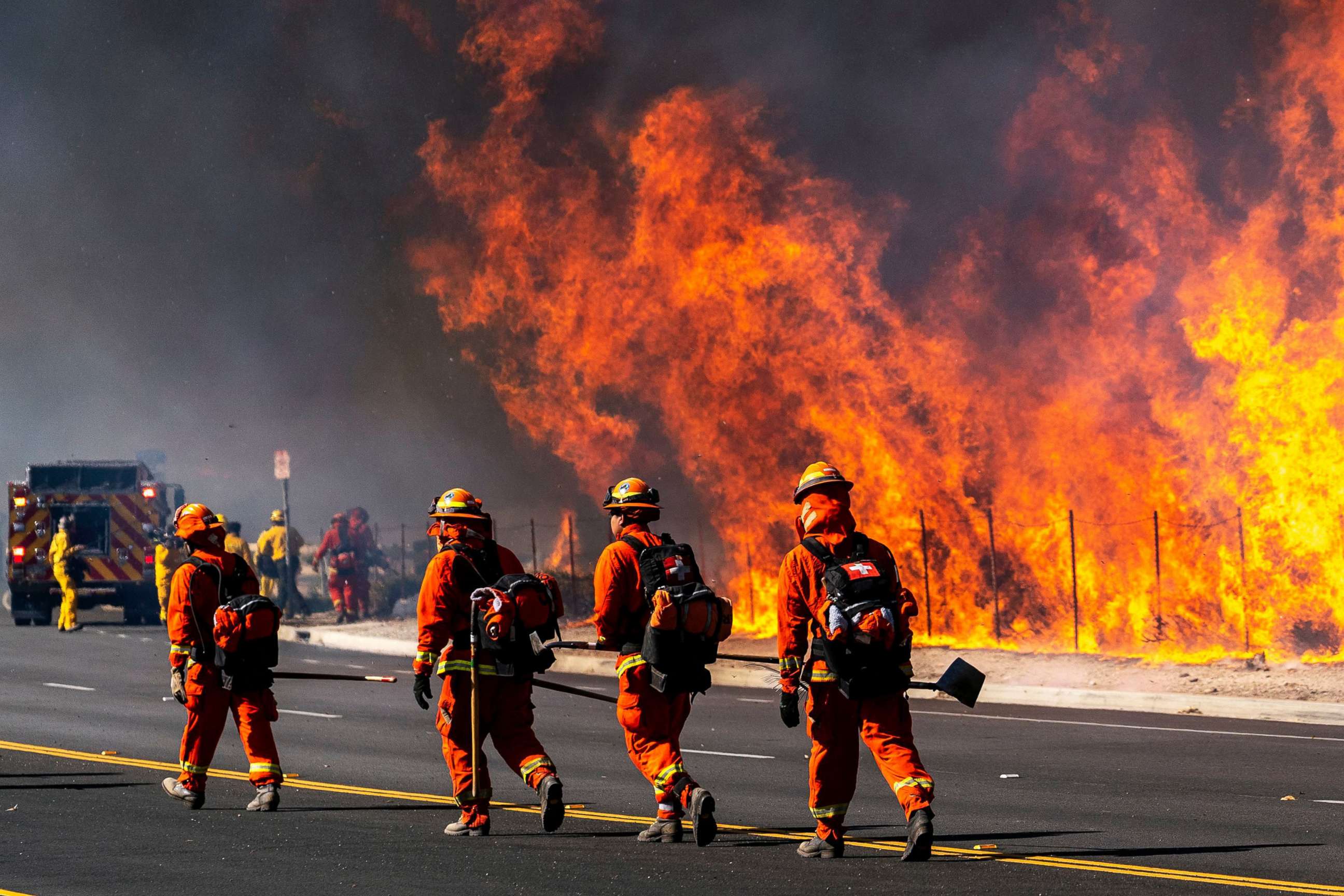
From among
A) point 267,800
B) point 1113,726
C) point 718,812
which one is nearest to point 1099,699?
point 1113,726

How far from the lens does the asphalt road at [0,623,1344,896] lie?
25.0 feet

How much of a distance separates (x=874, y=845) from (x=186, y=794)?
388cm

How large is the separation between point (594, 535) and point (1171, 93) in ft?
56.2

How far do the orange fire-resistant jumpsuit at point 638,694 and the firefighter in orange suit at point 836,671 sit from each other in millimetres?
738

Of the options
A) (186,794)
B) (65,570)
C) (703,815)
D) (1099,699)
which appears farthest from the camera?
(65,570)

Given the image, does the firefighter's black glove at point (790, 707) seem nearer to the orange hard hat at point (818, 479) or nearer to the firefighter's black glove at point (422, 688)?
the orange hard hat at point (818, 479)

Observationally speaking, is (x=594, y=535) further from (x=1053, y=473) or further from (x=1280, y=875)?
(x=1280, y=875)

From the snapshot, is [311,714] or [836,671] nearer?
[836,671]

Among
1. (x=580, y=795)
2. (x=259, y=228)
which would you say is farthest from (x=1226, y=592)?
(x=259, y=228)

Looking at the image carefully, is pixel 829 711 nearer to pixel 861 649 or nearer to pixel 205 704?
pixel 861 649

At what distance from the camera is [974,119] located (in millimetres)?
26438

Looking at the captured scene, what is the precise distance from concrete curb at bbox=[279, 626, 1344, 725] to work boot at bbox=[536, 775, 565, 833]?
8183mm

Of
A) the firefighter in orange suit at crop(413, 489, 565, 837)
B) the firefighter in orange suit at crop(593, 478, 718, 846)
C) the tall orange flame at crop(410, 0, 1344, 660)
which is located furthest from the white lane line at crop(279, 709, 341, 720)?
the tall orange flame at crop(410, 0, 1344, 660)

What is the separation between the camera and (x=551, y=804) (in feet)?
27.9
